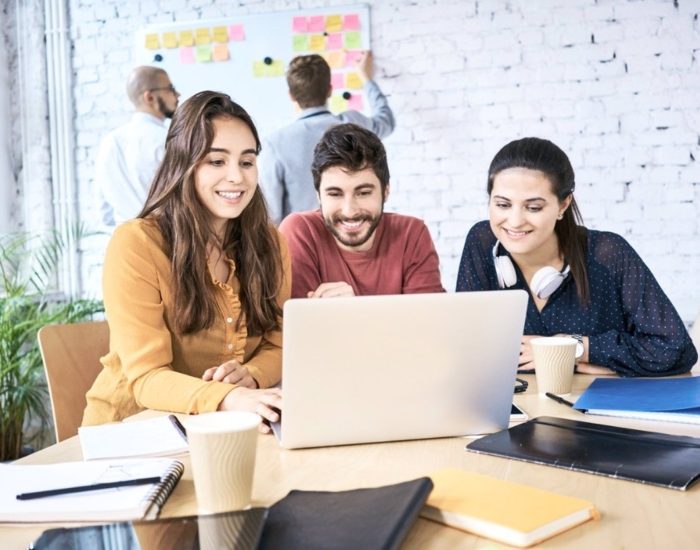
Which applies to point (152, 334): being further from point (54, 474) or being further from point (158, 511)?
point (158, 511)

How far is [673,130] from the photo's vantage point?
138 inches

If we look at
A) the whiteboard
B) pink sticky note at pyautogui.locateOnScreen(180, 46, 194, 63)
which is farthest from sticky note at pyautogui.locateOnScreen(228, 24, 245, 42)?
pink sticky note at pyautogui.locateOnScreen(180, 46, 194, 63)

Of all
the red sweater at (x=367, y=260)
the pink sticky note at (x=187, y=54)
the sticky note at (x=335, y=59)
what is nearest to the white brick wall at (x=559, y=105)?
the sticky note at (x=335, y=59)

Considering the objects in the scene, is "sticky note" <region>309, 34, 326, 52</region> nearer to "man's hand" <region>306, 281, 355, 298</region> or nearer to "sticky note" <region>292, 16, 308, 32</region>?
"sticky note" <region>292, 16, 308, 32</region>

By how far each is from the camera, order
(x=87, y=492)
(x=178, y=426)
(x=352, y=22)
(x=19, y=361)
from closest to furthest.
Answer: (x=87, y=492) → (x=178, y=426) → (x=19, y=361) → (x=352, y=22)

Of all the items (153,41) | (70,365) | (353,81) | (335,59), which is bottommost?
(70,365)

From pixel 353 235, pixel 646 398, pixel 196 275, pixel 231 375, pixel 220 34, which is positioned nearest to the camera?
pixel 646 398

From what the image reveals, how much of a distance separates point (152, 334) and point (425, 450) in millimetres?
686

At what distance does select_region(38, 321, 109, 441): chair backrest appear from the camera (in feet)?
5.82

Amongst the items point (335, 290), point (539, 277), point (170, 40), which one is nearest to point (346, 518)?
point (335, 290)

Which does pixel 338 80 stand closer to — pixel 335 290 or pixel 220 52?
pixel 220 52

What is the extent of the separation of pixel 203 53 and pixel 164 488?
3.44 metres

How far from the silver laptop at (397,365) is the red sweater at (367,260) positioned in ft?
3.35

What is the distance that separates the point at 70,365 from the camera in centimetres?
183
